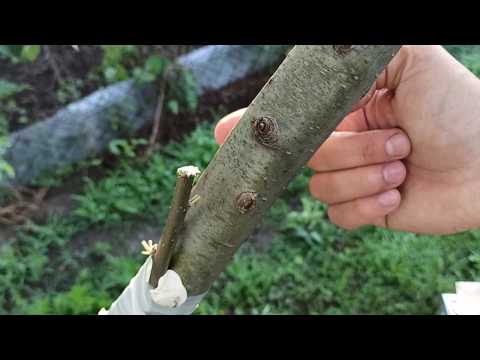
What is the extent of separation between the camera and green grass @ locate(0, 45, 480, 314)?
2420 millimetres

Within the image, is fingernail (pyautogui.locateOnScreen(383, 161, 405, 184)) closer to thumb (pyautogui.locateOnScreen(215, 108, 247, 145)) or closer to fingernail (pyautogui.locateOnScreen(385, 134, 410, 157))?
fingernail (pyautogui.locateOnScreen(385, 134, 410, 157))

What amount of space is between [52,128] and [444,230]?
7.78ft

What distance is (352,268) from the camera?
2.55m

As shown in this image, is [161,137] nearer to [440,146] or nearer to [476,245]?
[476,245]

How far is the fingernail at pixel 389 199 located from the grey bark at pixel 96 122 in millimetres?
2165

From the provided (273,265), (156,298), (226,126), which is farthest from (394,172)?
(273,265)

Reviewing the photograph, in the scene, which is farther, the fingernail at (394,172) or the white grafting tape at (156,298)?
the fingernail at (394,172)

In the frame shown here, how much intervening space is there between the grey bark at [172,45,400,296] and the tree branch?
0.02 m

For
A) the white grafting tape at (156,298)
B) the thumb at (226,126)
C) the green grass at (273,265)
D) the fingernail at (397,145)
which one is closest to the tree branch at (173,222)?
the white grafting tape at (156,298)

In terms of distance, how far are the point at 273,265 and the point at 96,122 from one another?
4.54 ft

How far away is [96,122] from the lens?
10.4ft

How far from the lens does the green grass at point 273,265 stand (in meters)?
2.42

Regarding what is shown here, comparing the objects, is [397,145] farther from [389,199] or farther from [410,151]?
[389,199]

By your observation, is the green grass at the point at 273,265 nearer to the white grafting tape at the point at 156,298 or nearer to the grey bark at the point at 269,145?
the white grafting tape at the point at 156,298
